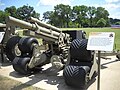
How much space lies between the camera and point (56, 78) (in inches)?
280

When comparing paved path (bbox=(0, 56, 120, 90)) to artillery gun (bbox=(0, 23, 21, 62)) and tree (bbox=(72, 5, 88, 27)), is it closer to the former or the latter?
artillery gun (bbox=(0, 23, 21, 62))

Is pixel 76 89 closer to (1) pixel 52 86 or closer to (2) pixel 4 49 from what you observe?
(1) pixel 52 86

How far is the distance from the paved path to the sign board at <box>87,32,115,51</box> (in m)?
1.41

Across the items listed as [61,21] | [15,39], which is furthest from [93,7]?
[15,39]

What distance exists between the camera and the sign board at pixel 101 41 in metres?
4.97

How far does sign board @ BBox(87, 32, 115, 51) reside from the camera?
4969 mm

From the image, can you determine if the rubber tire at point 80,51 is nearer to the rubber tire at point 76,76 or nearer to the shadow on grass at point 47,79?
the rubber tire at point 76,76

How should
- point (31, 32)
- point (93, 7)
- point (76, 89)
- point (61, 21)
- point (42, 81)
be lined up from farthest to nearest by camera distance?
point (93, 7), point (61, 21), point (42, 81), point (31, 32), point (76, 89)

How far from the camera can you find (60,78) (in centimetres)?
709

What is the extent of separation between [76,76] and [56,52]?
88.2 inches

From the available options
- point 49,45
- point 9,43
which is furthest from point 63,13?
point 49,45

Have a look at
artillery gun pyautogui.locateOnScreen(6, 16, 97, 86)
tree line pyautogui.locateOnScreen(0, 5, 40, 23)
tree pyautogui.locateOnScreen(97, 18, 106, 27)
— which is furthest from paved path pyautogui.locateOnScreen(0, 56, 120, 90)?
tree pyautogui.locateOnScreen(97, 18, 106, 27)

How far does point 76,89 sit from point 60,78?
1.21m

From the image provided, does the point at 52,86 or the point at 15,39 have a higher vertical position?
the point at 15,39
